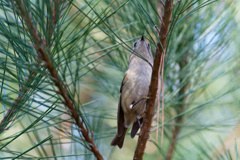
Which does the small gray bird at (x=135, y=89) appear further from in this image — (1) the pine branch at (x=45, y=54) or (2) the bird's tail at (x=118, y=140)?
(1) the pine branch at (x=45, y=54)

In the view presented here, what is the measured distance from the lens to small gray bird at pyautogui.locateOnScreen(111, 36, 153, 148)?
1.74 meters

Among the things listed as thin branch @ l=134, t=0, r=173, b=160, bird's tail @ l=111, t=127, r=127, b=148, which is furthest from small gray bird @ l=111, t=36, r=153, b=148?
thin branch @ l=134, t=0, r=173, b=160

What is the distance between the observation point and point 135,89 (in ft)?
5.75

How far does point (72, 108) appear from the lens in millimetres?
999

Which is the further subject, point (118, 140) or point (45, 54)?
point (118, 140)

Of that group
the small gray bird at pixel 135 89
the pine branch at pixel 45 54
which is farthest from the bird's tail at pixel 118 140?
the pine branch at pixel 45 54

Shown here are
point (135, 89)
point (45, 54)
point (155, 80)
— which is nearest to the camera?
point (45, 54)

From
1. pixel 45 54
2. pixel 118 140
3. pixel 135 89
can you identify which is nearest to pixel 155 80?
pixel 45 54

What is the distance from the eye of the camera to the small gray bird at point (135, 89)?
1742 millimetres

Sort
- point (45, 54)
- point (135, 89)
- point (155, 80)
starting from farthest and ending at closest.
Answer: point (135, 89)
point (155, 80)
point (45, 54)

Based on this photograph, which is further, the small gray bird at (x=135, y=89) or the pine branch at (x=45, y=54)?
the small gray bird at (x=135, y=89)

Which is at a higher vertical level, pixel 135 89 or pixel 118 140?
pixel 135 89

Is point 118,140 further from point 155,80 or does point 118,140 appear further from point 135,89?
point 155,80

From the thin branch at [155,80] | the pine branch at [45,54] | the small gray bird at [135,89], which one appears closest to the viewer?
the pine branch at [45,54]
